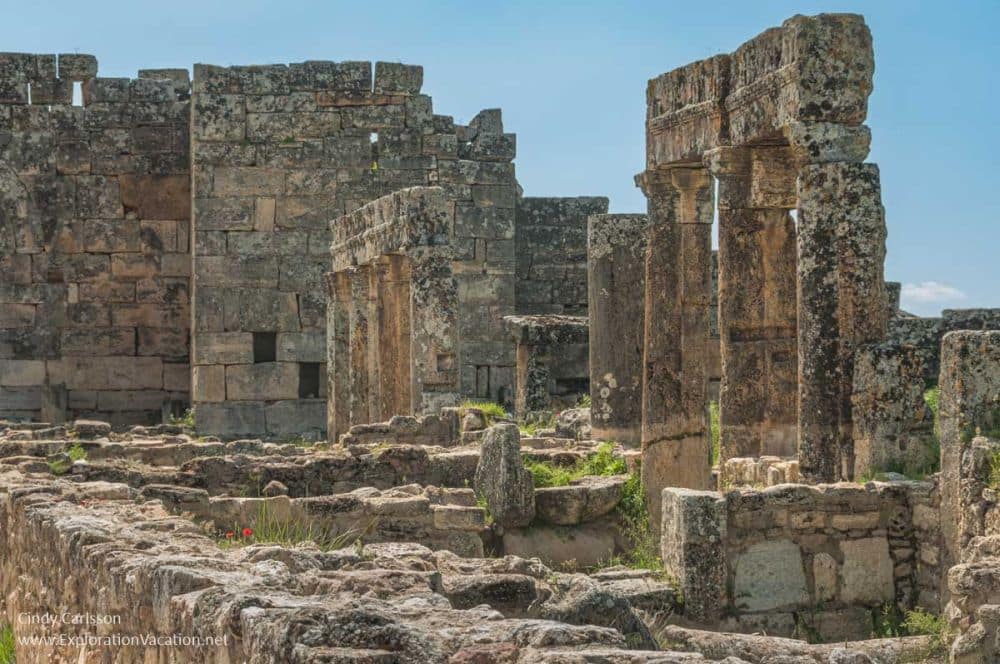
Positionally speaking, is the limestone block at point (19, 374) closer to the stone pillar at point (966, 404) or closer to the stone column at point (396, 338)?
the stone column at point (396, 338)

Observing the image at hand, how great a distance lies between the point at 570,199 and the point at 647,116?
9537 mm

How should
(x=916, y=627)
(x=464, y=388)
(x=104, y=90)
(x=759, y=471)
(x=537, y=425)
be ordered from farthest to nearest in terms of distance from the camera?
1. (x=104, y=90)
2. (x=464, y=388)
3. (x=537, y=425)
4. (x=759, y=471)
5. (x=916, y=627)

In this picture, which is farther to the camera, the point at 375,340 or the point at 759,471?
the point at 375,340

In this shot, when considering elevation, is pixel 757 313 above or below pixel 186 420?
above

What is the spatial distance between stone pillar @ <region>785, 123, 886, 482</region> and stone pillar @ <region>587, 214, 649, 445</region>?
165 inches

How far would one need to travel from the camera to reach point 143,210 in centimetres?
2495

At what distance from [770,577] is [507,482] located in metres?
2.34

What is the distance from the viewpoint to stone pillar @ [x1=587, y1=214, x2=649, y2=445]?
1709 centimetres

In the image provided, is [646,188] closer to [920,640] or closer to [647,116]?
[647,116]

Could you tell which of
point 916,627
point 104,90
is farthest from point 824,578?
point 104,90

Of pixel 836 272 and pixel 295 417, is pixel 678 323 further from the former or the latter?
pixel 295 417

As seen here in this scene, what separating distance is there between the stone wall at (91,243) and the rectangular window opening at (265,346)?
167 centimetres

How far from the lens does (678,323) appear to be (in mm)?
15281

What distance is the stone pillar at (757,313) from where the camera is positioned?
47.7ft
